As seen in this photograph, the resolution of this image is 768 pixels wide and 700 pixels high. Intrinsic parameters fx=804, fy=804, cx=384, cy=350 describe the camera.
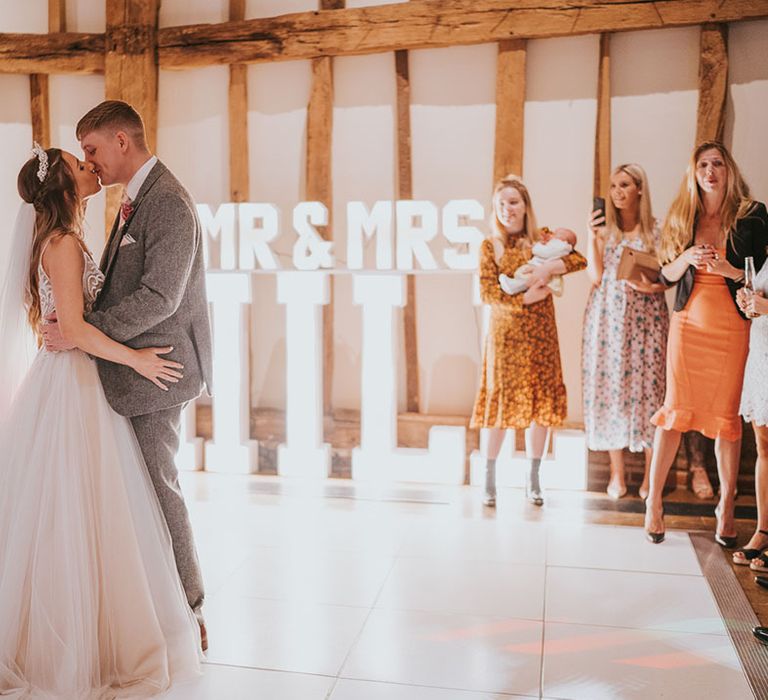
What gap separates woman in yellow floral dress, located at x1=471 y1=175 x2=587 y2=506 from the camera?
4035 millimetres

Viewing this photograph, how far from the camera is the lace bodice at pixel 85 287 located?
2.37 metres

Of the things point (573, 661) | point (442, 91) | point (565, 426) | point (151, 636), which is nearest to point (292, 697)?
point (151, 636)

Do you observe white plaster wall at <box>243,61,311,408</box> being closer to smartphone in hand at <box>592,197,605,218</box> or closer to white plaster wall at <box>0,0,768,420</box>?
white plaster wall at <box>0,0,768,420</box>

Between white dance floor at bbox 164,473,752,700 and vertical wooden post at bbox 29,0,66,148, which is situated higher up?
vertical wooden post at bbox 29,0,66,148

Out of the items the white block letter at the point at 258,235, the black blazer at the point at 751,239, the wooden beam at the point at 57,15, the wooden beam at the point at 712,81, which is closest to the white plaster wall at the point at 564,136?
the wooden beam at the point at 712,81

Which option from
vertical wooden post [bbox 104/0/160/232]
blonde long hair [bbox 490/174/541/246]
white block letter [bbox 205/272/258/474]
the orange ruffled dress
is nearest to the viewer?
the orange ruffled dress

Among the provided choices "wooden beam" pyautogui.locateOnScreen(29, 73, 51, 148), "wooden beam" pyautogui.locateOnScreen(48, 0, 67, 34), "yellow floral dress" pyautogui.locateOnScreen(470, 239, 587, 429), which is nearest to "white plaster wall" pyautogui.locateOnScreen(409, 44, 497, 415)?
"yellow floral dress" pyautogui.locateOnScreen(470, 239, 587, 429)

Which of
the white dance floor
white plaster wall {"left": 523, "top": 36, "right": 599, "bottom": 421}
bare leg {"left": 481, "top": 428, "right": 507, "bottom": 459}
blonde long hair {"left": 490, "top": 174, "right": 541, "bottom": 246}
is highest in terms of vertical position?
white plaster wall {"left": 523, "top": 36, "right": 599, "bottom": 421}

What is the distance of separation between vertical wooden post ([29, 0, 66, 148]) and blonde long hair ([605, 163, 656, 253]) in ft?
12.2

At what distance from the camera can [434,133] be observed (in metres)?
4.84

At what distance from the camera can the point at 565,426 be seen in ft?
15.4

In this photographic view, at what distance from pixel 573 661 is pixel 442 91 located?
342cm

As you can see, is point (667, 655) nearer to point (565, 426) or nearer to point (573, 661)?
point (573, 661)

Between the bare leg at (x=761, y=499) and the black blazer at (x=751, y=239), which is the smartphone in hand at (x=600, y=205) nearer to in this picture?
the black blazer at (x=751, y=239)
